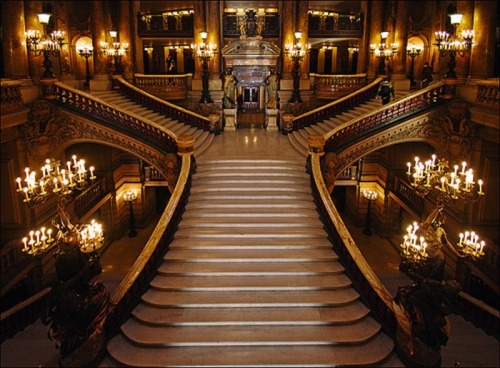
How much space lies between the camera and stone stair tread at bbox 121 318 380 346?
25.0 feet

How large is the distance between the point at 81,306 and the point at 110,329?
1.04m

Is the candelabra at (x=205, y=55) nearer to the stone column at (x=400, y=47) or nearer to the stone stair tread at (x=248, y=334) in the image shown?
the stone column at (x=400, y=47)

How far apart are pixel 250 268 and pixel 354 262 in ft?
6.83

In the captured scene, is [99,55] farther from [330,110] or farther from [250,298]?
[250,298]

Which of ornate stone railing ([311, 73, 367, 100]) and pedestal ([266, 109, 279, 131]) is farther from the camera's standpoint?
ornate stone railing ([311, 73, 367, 100])

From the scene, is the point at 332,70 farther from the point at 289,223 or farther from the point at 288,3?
the point at 289,223

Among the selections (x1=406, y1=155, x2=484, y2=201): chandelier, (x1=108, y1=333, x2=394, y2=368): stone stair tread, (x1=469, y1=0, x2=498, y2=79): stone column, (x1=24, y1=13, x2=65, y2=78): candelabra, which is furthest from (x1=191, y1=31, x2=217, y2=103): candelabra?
(x1=108, y1=333, x2=394, y2=368): stone stair tread

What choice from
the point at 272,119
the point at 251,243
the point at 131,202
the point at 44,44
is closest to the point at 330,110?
the point at 272,119

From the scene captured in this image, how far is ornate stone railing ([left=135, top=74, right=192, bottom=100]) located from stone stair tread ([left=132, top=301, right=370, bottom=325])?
1326cm

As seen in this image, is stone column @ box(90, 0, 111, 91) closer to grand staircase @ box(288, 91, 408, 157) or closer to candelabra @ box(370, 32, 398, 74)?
grand staircase @ box(288, 91, 408, 157)

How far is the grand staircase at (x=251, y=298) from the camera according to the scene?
748 centimetres

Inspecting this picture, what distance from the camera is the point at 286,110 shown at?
1897 centimetres

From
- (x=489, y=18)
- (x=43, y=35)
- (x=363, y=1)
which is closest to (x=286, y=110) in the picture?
(x=363, y=1)

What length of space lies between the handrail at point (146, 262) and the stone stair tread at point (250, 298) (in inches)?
12.0
